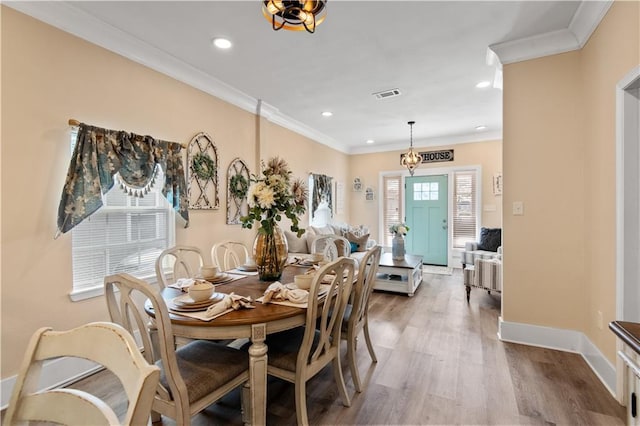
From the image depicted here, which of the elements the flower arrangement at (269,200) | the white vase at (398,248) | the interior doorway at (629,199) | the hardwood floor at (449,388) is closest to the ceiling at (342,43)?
the interior doorway at (629,199)

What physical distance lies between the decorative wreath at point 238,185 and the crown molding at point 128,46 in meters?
0.92

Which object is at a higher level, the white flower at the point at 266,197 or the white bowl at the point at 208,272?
the white flower at the point at 266,197

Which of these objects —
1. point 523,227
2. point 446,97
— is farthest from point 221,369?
point 446,97

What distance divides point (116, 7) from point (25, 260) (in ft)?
6.18

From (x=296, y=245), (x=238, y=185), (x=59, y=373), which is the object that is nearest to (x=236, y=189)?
(x=238, y=185)

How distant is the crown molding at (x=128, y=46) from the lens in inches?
83.2

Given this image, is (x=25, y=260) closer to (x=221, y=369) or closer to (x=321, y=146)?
(x=221, y=369)

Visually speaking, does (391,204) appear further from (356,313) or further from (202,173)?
(356,313)

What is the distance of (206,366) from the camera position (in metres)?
1.56

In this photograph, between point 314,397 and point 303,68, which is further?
point 303,68

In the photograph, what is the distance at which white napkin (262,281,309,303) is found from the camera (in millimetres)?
1662

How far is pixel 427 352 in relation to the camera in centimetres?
265

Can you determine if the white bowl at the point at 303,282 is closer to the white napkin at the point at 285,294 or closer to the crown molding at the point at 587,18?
the white napkin at the point at 285,294

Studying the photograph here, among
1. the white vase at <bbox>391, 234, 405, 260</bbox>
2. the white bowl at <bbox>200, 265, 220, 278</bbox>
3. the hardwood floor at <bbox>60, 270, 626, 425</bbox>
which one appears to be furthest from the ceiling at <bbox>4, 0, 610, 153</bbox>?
the hardwood floor at <bbox>60, 270, 626, 425</bbox>
